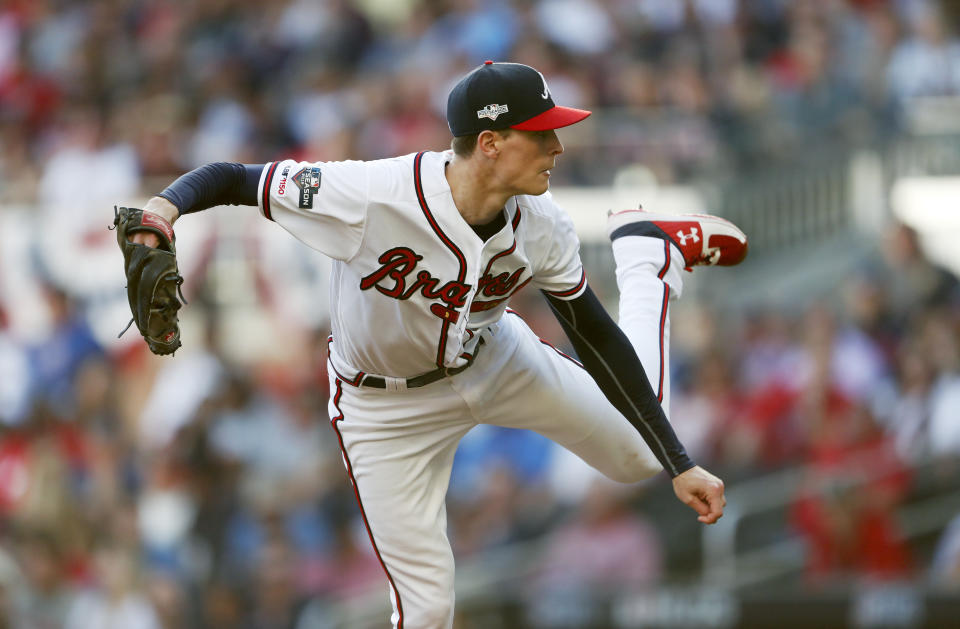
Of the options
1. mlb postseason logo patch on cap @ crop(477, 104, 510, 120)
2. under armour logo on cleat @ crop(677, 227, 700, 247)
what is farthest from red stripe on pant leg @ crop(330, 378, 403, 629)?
under armour logo on cleat @ crop(677, 227, 700, 247)

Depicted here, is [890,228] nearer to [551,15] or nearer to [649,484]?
[649,484]

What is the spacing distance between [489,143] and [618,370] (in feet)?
2.82

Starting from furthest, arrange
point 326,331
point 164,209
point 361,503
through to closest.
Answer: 1. point 326,331
2. point 361,503
3. point 164,209

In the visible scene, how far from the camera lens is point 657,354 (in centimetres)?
545

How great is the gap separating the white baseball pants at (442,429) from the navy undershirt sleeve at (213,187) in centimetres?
93

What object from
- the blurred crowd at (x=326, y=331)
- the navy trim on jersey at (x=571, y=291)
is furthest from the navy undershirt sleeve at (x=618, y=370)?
the blurred crowd at (x=326, y=331)

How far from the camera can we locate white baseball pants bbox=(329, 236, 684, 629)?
5121 millimetres

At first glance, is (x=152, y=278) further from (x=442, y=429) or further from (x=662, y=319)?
(x=662, y=319)

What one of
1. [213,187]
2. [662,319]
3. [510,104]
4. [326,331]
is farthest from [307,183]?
[326,331]

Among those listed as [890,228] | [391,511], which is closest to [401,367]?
[391,511]

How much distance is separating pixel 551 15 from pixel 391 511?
7.35 m

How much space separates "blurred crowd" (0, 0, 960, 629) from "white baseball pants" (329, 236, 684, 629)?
9.38 feet

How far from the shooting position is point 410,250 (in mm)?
4656

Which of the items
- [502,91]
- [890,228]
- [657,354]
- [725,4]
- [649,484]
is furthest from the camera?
[725,4]
